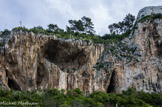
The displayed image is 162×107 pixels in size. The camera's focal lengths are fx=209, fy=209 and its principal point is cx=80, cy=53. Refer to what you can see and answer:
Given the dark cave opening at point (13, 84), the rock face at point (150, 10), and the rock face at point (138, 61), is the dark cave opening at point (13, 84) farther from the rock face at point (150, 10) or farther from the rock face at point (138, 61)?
the rock face at point (150, 10)

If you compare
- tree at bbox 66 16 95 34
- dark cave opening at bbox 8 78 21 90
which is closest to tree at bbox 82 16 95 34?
tree at bbox 66 16 95 34

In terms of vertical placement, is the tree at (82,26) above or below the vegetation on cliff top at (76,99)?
above

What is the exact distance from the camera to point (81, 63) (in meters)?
29.2

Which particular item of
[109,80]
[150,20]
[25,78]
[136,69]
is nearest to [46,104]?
[25,78]

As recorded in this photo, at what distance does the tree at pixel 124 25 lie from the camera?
41844mm

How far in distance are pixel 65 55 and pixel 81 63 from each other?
2.50 metres

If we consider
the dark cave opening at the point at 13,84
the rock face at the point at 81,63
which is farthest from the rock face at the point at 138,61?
the dark cave opening at the point at 13,84

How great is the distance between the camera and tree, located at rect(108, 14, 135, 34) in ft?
137

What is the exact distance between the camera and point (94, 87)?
2745 cm

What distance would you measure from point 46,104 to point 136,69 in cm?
1518

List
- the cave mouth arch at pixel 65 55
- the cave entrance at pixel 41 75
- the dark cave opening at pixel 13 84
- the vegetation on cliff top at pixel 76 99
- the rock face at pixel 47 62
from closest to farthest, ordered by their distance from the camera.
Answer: the vegetation on cliff top at pixel 76 99
the rock face at pixel 47 62
the dark cave opening at pixel 13 84
the cave entrance at pixel 41 75
the cave mouth arch at pixel 65 55

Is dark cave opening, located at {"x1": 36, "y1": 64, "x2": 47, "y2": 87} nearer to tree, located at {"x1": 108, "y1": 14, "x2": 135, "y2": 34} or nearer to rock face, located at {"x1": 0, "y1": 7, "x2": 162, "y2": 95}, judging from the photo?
rock face, located at {"x1": 0, "y1": 7, "x2": 162, "y2": 95}

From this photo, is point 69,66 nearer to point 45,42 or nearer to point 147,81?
point 45,42

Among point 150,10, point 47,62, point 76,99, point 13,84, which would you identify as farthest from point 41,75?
point 150,10
